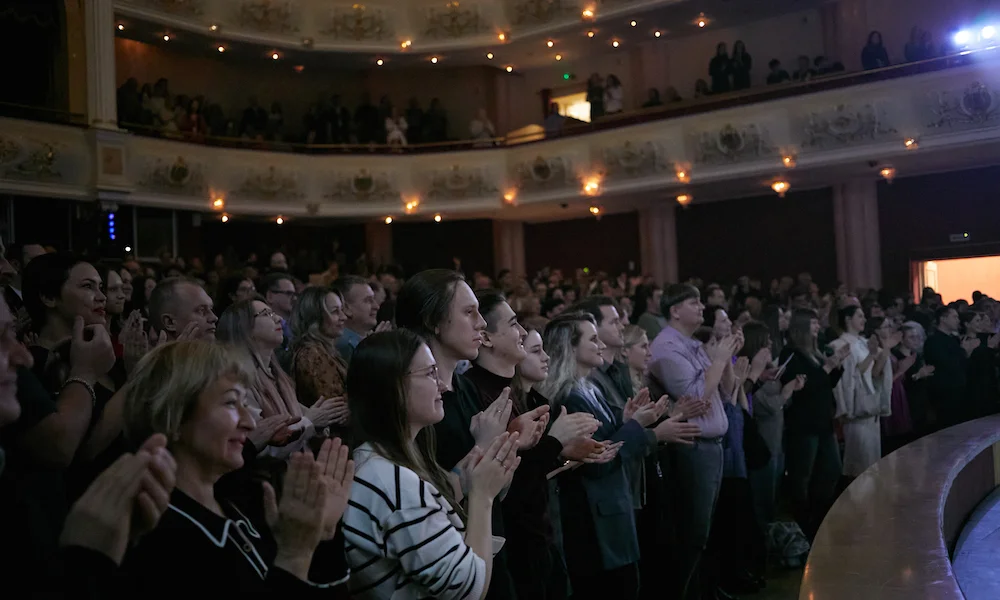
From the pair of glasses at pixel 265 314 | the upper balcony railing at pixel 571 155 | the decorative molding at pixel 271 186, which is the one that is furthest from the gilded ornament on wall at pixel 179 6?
the pair of glasses at pixel 265 314

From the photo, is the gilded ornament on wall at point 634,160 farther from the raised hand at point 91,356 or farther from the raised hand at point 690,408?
the raised hand at point 91,356

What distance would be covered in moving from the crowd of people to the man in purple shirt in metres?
0.01

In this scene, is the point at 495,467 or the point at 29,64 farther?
the point at 29,64

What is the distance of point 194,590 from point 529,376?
1782mm

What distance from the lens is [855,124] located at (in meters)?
13.2

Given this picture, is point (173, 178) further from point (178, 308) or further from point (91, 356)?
point (91, 356)

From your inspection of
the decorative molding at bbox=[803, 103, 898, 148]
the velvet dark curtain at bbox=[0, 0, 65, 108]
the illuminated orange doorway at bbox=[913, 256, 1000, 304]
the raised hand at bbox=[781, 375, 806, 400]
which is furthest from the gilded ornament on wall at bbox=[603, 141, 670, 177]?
the raised hand at bbox=[781, 375, 806, 400]

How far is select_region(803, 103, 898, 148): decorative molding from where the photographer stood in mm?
13023

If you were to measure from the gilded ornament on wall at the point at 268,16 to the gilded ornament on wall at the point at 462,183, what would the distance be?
390cm

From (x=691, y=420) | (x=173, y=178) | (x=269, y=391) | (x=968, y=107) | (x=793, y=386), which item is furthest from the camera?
(x=173, y=178)

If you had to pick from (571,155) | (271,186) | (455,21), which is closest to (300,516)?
(571,155)

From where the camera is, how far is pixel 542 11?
16609 millimetres

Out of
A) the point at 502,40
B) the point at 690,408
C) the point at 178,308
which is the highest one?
the point at 502,40

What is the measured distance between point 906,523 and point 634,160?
41.3 feet
